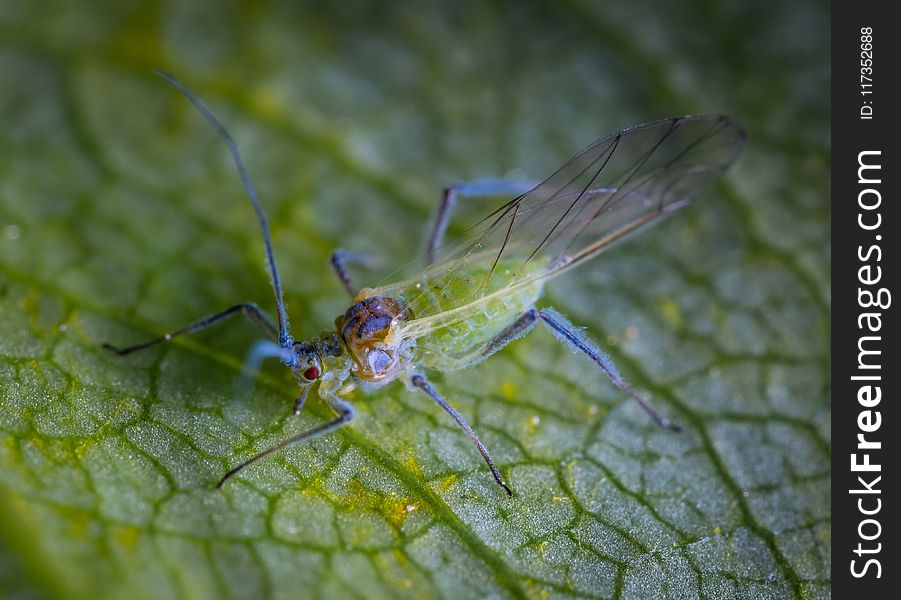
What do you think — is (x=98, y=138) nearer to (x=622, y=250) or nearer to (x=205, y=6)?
(x=205, y=6)

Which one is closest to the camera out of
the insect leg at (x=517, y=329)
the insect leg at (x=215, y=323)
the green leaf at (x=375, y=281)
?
the green leaf at (x=375, y=281)

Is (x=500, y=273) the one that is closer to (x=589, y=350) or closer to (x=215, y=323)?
(x=589, y=350)

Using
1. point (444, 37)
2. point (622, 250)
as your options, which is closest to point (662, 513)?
point (622, 250)

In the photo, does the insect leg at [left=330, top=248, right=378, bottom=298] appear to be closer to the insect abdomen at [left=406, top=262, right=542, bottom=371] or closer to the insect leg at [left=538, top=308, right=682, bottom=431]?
the insect abdomen at [left=406, top=262, right=542, bottom=371]

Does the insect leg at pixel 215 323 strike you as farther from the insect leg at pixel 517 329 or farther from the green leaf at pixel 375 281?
the insect leg at pixel 517 329

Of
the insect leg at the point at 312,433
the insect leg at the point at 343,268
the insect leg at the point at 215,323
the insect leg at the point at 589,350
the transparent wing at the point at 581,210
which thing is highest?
the transparent wing at the point at 581,210

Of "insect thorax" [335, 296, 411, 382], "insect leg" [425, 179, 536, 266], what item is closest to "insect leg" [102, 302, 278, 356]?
"insect thorax" [335, 296, 411, 382]

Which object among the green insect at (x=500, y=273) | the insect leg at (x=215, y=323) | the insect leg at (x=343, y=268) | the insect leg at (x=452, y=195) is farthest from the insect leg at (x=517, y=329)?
the insect leg at (x=215, y=323)
